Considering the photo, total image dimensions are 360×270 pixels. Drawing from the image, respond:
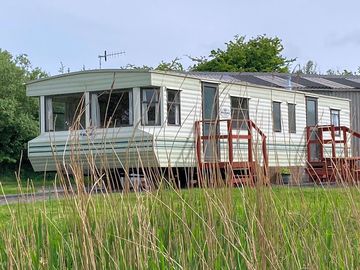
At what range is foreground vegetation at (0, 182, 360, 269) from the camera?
2.84 metres

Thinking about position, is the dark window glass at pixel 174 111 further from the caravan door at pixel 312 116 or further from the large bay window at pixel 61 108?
the caravan door at pixel 312 116

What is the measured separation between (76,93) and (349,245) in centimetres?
1070

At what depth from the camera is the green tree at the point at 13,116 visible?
84.7 ft

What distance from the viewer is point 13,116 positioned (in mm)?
26109

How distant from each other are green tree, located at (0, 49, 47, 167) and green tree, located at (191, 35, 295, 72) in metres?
12.8

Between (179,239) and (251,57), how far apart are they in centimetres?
3613

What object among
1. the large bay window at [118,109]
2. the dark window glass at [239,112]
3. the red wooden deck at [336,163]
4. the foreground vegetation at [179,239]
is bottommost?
the foreground vegetation at [179,239]

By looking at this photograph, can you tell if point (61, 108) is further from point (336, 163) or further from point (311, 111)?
point (336, 163)

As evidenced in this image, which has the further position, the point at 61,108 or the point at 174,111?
the point at 61,108

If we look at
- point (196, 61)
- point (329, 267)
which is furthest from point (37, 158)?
point (196, 61)

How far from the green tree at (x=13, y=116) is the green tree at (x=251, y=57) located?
12792 millimetres

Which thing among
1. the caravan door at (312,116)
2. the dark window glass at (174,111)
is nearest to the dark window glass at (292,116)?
the caravan door at (312,116)

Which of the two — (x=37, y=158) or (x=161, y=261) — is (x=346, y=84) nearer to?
(x=37, y=158)

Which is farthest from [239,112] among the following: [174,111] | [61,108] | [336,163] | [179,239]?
[179,239]
